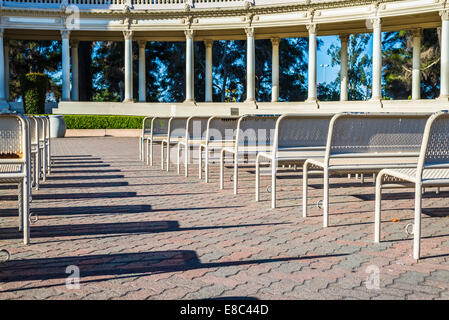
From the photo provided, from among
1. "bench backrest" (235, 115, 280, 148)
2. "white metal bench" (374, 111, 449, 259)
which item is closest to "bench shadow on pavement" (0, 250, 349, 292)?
"white metal bench" (374, 111, 449, 259)

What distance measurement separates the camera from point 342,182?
401 inches

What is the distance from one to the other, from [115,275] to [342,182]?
22.3 feet

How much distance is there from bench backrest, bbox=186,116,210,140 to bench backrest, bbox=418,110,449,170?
23.5 ft

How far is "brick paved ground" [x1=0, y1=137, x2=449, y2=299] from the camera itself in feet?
12.6

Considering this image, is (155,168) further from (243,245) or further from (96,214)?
(243,245)

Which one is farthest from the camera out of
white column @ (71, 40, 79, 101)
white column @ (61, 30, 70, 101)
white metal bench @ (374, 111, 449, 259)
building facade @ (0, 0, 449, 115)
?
white column @ (71, 40, 79, 101)

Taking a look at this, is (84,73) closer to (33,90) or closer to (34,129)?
(33,90)

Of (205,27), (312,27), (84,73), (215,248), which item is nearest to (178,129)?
(215,248)

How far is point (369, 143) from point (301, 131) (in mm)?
1233

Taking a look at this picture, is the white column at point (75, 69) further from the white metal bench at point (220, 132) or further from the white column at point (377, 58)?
the white metal bench at point (220, 132)

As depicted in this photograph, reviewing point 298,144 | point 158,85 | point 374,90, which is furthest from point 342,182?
point 158,85

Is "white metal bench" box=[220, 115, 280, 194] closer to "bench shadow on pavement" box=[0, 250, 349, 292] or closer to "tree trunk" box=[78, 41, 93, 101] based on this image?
"bench shadow on pavement" box=[0, 250, 349, 292]

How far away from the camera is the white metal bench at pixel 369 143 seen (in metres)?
6.07

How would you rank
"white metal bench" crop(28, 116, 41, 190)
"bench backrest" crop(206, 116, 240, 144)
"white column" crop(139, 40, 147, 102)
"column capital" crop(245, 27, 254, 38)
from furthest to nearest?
"white column" crop(139, 40, 147, 102), "column capital" crop(245, 27, 254, 38), "bench backrest" crop(206, 116, 240, 144), "white metal bench" crop(28, 116, 41, 190)
